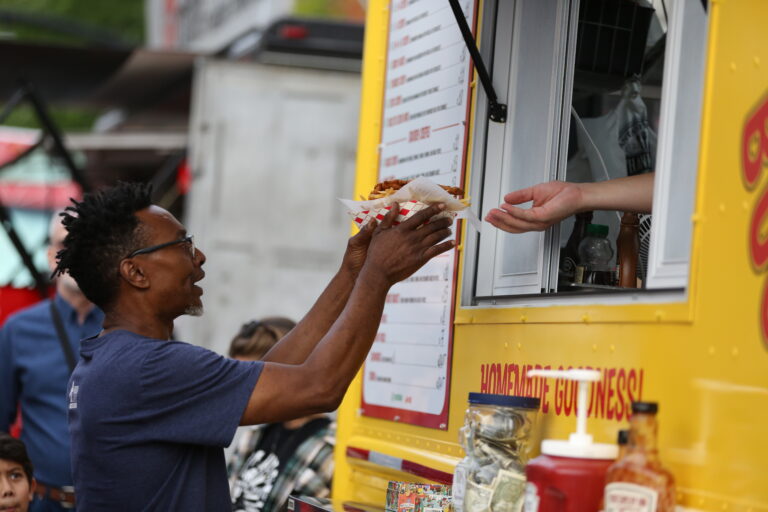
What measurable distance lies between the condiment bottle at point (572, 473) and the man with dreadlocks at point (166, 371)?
2.51 ft

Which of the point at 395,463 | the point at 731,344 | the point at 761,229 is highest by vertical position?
the point at 761,229

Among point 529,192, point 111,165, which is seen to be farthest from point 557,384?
point 111,165

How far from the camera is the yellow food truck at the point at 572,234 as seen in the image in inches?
89.3

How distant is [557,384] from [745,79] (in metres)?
0.90

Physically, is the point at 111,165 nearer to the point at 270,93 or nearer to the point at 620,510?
the point at 270,93

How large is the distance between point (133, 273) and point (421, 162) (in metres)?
1.09

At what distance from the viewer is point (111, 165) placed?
40.0ft

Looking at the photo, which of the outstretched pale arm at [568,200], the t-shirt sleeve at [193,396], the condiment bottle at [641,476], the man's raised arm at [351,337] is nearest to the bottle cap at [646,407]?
the condiment bottle at [641,476]

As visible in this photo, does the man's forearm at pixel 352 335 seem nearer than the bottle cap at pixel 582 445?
No

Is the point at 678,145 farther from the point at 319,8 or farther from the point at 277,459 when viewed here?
the point at 319,8

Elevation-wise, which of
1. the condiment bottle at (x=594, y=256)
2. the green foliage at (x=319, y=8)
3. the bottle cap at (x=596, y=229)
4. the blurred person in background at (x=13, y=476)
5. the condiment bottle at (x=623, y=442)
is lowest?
the blurred person in background at (x=13, y=476)

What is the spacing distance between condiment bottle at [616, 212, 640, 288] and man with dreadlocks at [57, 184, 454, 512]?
0.50m

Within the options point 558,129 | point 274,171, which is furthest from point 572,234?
point 274,171

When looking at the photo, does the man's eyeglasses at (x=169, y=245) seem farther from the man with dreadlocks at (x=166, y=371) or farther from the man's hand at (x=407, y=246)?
the man's hand at (x=407, y=246)
